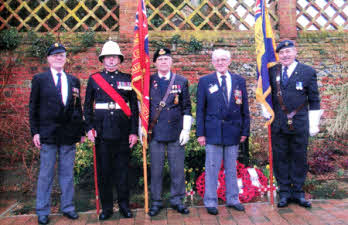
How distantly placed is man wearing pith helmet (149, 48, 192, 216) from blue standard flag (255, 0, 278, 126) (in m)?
1.02

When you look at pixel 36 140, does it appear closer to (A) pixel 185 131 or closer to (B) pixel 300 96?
(A) pixel 185 131

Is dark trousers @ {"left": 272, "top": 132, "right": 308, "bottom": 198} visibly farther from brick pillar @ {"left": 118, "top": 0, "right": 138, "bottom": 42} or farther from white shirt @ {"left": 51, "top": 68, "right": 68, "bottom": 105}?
brick pillar @ {"left": 118, "top": 0, "right": 138, "bottom": 42}

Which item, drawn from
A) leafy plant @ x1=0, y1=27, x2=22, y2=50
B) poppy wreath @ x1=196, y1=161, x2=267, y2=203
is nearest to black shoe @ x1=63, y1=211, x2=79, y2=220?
poppy wreath @ x1=196, y1=161, x2=267, y2=203

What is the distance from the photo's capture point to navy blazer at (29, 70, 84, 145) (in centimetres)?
349

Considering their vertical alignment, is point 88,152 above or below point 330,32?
below

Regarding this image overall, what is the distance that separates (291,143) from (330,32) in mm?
4220

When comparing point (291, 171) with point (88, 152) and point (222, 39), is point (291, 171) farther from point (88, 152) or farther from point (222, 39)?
point (222, 39)

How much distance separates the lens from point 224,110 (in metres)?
3.63

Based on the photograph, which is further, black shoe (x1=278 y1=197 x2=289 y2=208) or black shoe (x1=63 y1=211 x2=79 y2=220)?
black shoe (x1=278 y1=197 x2=289 y2=208)

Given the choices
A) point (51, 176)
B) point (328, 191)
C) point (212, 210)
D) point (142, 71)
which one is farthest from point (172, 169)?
point (328, 191)

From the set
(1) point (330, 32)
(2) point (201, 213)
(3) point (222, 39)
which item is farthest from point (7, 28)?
(1) point (330, 32)

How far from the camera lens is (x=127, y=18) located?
633 cm

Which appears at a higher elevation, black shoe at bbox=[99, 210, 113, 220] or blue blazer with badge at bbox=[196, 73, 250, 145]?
blue blazer with badge at bbox=[196, 73, 250, 145]

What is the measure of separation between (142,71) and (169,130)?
855 mm
